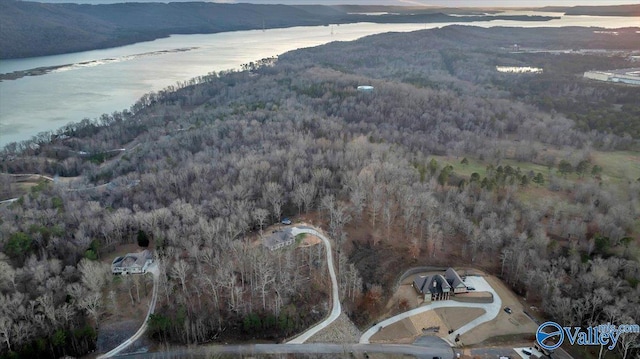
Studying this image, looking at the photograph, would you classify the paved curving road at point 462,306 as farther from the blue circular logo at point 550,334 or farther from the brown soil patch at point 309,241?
the brown soil patch at point 309,241

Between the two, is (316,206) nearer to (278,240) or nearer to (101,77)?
(278,240)

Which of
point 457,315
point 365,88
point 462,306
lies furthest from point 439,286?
point 365,88

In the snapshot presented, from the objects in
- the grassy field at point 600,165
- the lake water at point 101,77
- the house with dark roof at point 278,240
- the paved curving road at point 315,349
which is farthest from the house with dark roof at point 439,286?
the lake water at point 101,77

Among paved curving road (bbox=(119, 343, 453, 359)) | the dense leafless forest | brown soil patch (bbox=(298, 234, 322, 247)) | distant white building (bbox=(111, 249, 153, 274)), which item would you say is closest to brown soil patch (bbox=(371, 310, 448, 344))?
paved curving road (bbox=(119, 343, 453, 359))

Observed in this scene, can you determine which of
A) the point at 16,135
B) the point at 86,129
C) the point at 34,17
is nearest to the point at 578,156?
the point at 86,129

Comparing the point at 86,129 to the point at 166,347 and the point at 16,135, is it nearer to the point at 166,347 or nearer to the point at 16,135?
the point at 16,135

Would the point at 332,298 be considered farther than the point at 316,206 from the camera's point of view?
No
